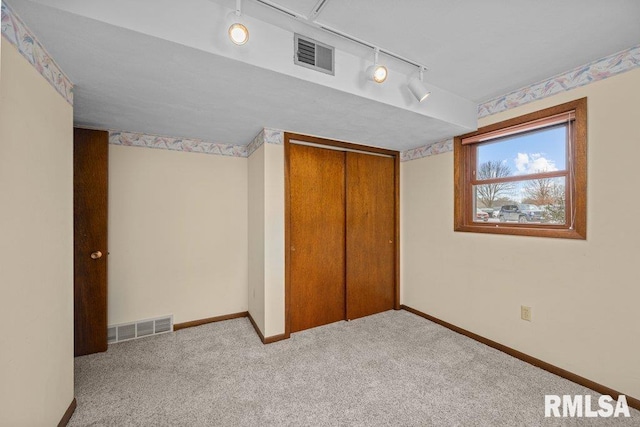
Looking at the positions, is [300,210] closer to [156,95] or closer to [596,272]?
[156,95]

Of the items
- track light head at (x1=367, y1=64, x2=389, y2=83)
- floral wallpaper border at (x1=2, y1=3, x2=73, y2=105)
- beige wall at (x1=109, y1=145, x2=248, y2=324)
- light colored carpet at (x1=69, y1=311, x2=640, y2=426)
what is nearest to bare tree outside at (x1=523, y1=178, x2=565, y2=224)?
light colored carpet at (x1=69, y1=311, x2=640, y2=426)

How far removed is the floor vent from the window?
3236 millimetres

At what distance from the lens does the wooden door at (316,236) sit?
2.64 meters

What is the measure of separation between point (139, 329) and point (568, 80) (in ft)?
14.1

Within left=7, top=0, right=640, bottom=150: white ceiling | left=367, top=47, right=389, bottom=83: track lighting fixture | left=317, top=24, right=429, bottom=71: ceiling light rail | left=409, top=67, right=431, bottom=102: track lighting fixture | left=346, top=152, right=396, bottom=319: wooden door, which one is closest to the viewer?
left=7, top=0, right=640, bottom=150: white ceiling

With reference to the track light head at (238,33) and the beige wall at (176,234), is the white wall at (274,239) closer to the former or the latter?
the beige wall at (176,234)

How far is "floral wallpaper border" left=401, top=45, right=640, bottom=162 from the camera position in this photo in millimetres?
1611

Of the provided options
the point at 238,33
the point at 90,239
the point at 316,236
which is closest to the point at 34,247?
the point at 90,239

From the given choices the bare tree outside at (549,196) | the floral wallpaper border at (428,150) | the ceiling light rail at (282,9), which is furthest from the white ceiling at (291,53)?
the bare tree outside at (549,196)

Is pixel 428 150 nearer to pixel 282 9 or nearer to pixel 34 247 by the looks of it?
pixel 282 9

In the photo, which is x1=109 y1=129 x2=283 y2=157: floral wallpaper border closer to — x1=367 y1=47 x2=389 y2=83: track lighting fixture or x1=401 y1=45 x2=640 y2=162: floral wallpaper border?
x1=367 y1=47 x2=389 y2=83: track lighting fixture

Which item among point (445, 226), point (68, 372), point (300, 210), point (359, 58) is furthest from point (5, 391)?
point (445, 226)

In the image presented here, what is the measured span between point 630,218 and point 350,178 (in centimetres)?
217

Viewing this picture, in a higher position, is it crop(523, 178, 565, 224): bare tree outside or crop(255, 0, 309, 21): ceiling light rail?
crop(255, 0, 309, 21): ceiling light rail
